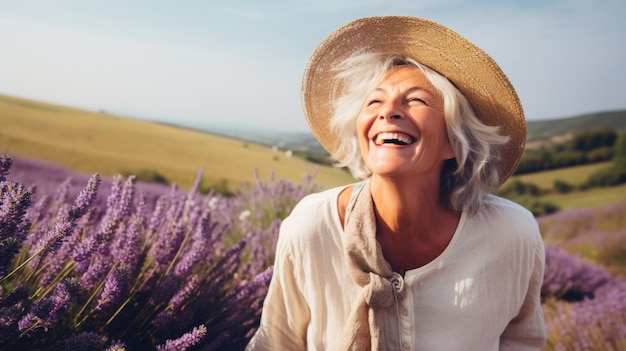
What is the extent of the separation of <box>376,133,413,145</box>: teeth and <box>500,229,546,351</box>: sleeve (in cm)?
62

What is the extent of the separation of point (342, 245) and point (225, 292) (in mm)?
526

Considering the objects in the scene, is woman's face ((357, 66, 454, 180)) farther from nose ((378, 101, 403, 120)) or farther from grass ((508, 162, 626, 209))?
grass ((508, 162, 626, 209))

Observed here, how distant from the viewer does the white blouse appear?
5.69ft

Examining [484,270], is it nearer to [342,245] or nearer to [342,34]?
[342,245]

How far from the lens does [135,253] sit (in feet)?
5.36

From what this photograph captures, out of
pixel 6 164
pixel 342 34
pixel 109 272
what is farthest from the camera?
pixel 342 34

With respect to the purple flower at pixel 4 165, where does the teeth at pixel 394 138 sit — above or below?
above

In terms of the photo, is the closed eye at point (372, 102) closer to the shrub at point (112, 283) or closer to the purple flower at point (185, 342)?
the shrub at point (112, 283)

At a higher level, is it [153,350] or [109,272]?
[109,272]

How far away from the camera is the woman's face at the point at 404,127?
5.22ft

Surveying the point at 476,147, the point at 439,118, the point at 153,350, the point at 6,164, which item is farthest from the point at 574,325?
the point at 6,164

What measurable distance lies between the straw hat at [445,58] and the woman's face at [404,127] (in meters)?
0.11

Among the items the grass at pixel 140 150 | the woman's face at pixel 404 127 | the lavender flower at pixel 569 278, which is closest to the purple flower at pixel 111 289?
the woman's face at pixel 404 127

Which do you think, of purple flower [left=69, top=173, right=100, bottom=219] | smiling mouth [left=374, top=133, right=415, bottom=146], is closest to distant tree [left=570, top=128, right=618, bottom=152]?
smiling mouth [left=374, top=133, right=415, bottom=146]
